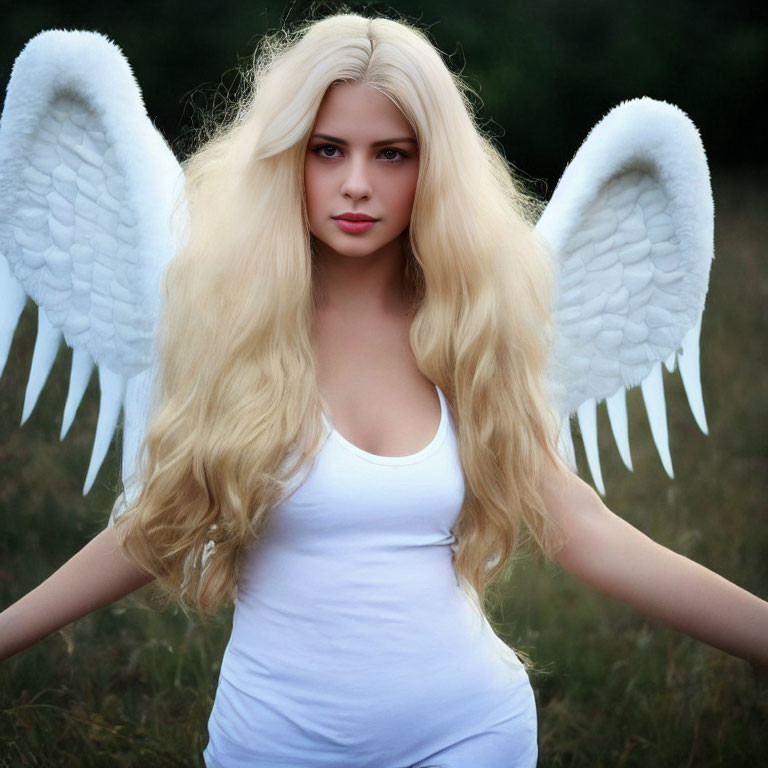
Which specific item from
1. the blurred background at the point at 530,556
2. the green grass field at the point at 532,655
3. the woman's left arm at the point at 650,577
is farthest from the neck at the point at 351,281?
the green grass field at the point at 532,655

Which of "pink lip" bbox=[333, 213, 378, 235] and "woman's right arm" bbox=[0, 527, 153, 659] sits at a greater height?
"pink lip" bbox=[333, 213, 378, 235]

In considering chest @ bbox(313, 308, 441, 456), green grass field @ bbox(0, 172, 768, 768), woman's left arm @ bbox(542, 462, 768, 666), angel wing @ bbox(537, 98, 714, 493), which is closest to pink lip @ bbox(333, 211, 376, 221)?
chest @ bbox(313, 308, 441, 456)

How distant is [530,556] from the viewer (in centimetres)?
176

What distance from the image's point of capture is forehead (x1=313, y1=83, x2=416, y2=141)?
1.16m

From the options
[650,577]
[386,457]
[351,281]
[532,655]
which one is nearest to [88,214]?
[351,281]

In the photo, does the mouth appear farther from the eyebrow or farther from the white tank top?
the white tank top

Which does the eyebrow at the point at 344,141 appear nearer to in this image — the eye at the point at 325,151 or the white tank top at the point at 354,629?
the eye at the point at 325,151

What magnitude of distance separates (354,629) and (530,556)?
633 millimetres

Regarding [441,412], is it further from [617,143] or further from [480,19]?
[480,19]

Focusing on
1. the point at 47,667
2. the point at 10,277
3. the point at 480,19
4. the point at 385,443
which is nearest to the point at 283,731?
the point at 385,443

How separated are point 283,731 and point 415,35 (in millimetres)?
739

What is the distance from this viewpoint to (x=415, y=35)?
1.21 meters

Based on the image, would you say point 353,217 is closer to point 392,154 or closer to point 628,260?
point 392,154

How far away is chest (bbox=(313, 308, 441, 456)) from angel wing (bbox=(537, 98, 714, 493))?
486 mm
